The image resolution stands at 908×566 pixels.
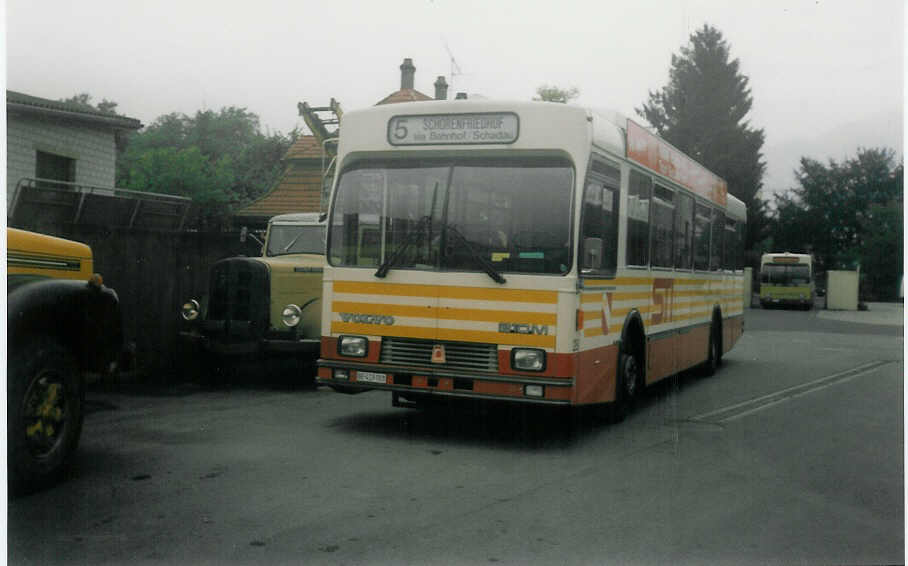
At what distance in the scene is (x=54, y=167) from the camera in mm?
10938

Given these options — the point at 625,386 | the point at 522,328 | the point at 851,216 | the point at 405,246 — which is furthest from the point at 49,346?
the point at 851,216

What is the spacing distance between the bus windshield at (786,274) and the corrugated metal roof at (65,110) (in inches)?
1171

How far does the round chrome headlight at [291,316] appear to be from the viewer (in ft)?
38.0

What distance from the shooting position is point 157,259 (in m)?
12.7

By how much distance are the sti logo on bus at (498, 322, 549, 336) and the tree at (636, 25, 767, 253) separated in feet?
8.91

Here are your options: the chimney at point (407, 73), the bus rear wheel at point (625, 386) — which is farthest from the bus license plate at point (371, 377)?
the chimney at point (407, 73)

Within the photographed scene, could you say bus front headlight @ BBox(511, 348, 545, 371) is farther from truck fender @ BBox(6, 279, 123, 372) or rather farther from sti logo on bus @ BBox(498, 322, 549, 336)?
truck fender @ BBox(6, 279, 123, 372)

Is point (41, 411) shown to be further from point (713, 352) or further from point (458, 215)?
point (713, 352)

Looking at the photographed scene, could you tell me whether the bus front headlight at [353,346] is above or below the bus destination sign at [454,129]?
below

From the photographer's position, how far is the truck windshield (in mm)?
13289

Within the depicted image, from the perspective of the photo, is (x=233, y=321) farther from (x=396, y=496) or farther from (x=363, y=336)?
(x=396, y=496)

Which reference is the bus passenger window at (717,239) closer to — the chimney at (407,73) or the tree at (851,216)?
the tree at (851,216)

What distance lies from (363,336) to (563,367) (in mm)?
1791

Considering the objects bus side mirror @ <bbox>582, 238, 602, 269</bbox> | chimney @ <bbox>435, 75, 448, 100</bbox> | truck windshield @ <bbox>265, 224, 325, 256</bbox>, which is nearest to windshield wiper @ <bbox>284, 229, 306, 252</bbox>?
truck windshield @ <bbox>265, 224, 325, 256</bbox>
